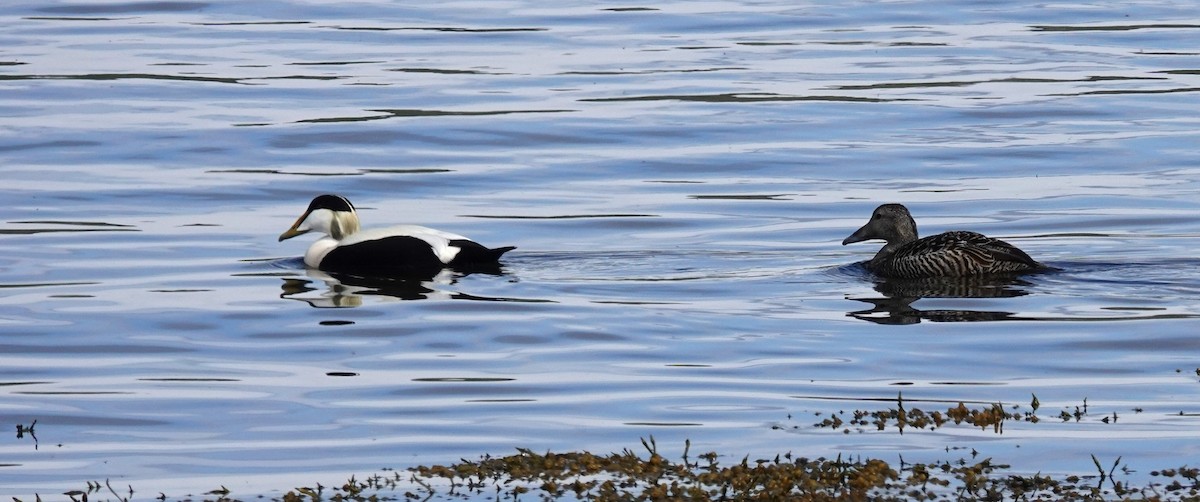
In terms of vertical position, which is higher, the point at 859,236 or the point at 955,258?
the point at 859,236

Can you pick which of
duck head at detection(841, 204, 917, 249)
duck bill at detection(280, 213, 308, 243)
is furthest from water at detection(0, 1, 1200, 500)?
duck head at detection(841, 204, 917, 249)

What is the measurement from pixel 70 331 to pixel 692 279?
399 cm

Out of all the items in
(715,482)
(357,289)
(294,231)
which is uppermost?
(294,231)

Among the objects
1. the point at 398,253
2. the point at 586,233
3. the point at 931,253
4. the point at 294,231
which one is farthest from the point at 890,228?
the point at 294,231

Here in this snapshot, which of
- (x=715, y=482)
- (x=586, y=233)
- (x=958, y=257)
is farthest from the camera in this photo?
(x=586, y=233)

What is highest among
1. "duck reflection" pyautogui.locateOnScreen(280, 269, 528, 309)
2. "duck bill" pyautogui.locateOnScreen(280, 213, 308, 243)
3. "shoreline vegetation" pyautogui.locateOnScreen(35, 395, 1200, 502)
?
"duck bill" pyautogui.locateOnScreen(280, 213, 308, 243)

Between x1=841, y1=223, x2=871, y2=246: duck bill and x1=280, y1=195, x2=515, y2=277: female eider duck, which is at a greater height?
x1=841, y1=223, x2=871, y2=246: duck bill

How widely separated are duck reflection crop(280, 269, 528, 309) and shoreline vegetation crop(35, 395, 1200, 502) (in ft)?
17.1

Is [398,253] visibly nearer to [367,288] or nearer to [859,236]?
[367,288]

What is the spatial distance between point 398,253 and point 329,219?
1.07 metres

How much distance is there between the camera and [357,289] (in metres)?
13.5

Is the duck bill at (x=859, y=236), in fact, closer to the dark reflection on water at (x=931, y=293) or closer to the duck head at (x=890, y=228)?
the duck head at (x=890, y=228)

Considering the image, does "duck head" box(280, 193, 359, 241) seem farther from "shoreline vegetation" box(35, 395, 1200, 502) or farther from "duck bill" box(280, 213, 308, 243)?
"shoreline vegetation" box(35, 395, 1200, 502)

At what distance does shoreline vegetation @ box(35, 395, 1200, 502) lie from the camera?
6934 mm
